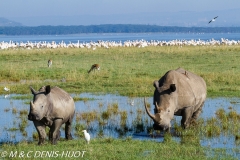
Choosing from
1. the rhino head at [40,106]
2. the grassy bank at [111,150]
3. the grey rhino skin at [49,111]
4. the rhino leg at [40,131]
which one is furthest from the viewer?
the rhino leg at [40,131]

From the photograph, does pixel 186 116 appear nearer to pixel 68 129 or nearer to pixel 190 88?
pixel 190 88

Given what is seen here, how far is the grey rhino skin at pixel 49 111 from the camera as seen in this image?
32.8 feet

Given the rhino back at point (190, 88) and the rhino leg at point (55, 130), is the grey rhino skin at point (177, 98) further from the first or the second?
the rhino leg at point (55, 130)

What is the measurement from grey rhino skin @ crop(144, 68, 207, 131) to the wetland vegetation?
339 mm

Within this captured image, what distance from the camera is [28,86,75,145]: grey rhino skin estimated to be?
32.8 ft

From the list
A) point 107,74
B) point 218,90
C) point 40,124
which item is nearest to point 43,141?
point 40,124

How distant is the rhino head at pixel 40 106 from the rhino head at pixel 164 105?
6.63ft

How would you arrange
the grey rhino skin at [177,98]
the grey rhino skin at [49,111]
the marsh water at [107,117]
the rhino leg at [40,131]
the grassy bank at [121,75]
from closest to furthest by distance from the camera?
1. the grey rhino skin at [49,111]
2. the rhino leg at [40,131]
3. the grey rhino skin at [177,98]
4. the marsh water at [107,117]
5. the grassy bank at [121,75]

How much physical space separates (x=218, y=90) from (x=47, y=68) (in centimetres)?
1046

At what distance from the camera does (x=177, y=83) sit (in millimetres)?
11883

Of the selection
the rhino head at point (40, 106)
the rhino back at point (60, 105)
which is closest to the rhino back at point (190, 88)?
the rhino back at point (60, 105)

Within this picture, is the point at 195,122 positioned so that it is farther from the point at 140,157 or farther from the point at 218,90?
the point at 218,90

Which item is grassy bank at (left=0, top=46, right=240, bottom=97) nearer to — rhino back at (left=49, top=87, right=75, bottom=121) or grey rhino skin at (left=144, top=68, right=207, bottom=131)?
grey rhino skin at (left=144, top=68, right=207, bottom=131)

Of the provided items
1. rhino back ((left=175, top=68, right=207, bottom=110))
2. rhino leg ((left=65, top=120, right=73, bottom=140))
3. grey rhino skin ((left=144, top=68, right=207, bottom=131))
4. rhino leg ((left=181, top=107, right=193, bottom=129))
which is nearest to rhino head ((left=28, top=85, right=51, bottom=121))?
rhino leg ((left=65, top=120, right=73, bottom=140))
